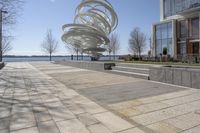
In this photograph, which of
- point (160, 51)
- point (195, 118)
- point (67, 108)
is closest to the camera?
point (195, 118)

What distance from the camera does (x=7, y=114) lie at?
5.48 m

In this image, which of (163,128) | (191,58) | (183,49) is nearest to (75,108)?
(163,128)

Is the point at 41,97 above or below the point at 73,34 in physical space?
below

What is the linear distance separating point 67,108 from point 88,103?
37.0 inches

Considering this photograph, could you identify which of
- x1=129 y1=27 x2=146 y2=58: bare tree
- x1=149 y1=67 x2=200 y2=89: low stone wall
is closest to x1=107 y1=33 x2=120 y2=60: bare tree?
x1=129 y1=27 x2=146 y2=58: bare tree

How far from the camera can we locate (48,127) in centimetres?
451

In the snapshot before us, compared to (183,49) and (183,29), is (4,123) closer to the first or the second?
(183,49)

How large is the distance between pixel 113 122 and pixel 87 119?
0.75 metres

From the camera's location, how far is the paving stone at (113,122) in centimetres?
447

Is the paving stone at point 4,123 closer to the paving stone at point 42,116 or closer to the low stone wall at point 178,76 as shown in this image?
the paving stone at point 42,116

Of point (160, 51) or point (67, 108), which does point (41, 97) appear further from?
point (160, 51)

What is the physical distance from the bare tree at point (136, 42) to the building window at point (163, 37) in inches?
518

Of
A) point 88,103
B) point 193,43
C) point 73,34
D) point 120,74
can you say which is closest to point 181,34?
point 193,43

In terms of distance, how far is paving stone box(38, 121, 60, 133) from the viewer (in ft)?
14.1
